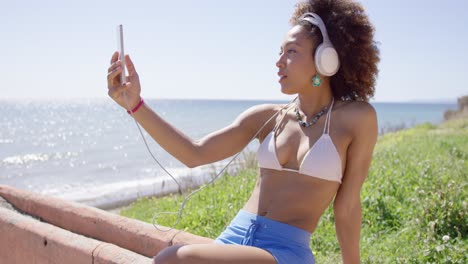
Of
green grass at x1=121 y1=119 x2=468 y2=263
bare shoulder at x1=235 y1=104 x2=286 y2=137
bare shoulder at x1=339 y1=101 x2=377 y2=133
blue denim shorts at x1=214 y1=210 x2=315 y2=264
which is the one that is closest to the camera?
blue denim shorts at x1=214 y1=210 x2=315 y2=264

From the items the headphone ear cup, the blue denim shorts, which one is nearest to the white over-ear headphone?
the headphone ear cup

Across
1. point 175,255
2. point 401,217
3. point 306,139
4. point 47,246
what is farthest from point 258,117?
point 401,217

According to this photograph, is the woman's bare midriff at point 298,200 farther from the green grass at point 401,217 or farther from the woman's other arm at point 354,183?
the green grass at point 401,217

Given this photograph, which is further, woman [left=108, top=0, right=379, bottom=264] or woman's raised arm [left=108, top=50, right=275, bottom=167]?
woman's raised arm [left=108, top=50, right=275, bottom=167]

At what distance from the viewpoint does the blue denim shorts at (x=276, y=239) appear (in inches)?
83.0

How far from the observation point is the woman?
219cm

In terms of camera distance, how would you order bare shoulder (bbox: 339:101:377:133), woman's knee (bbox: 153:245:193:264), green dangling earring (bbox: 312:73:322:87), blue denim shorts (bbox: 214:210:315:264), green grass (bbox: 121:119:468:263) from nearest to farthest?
woman's knee (bbox: 153:245:193:264) → blue denim shorts (bbox: 214:210:315:264) → bare shoulder (bbox: 339:101:377:133) → green dangling earring (bbox: 312:73:322:87) → green grass (bbox: 121:119:468:263)

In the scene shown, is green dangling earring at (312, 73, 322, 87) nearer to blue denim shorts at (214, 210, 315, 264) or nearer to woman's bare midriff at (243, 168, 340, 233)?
woman's bare midriff at (243, 168, 340, 233)

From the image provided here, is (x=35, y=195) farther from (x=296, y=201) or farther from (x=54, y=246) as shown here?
(x=296, y=201)

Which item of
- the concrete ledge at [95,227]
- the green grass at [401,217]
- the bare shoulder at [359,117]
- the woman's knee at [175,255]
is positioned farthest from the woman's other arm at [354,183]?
the green grass at [401,217]

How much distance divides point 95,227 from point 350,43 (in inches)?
89.2

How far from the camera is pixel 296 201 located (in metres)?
2.24

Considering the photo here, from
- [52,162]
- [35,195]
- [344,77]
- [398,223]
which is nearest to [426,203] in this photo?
[398,223]

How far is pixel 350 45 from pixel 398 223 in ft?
8.69
